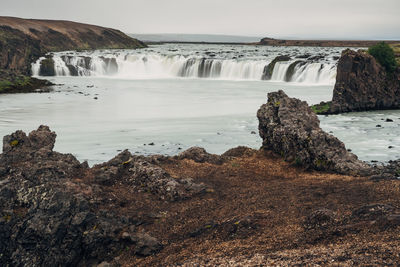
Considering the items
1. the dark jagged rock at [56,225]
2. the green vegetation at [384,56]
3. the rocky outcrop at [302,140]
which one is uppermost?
the green vegetation at [384,56]

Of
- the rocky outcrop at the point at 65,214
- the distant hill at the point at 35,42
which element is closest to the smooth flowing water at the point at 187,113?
the distant hill at the point at 35,42

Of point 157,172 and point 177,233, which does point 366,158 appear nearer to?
point 157,172

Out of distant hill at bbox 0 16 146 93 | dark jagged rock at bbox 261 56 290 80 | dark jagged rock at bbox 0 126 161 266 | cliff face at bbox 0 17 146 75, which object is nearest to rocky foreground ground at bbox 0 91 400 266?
dark jagged rock at bbox 0 126 161 266

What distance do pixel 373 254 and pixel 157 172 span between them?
686cm

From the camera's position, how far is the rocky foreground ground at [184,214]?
28.2 ft

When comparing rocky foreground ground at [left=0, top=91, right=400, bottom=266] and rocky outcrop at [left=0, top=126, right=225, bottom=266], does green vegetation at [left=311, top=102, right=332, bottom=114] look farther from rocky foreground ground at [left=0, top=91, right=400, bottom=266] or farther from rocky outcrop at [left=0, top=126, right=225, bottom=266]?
rocky outcrop at [left=0, top=126, right=225, bottom=266]

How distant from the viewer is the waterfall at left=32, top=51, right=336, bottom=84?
61.6 m

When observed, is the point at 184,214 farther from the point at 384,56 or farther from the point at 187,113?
the point at 384,56

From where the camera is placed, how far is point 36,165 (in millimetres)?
11898

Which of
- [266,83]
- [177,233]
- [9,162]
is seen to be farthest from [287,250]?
[266,83]

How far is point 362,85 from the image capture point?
3547cm

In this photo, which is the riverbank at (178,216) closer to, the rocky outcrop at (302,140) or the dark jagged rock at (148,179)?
the dark jagged rock at (148,179)

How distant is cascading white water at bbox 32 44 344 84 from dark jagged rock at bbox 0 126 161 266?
51361 mm

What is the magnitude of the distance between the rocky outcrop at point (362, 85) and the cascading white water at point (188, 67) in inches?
809
